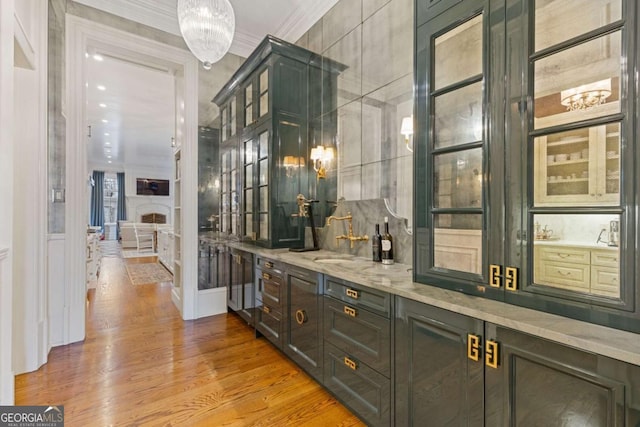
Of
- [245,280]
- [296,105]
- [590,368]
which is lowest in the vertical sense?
[245,280]

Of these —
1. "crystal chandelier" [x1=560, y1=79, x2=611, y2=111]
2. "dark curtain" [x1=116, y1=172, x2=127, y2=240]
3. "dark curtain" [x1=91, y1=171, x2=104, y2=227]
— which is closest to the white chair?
"dark curtain" [x1=116, y1=172, x2=127, y2=240]

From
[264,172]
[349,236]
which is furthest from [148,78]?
[349,236]

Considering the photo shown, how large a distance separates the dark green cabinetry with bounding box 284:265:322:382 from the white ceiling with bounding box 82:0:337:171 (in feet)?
8.94

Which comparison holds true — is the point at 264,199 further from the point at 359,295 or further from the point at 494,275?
the point at 494,275

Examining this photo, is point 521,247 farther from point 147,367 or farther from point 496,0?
point 147,367

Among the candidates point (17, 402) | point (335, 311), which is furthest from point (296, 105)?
point (17, 402)

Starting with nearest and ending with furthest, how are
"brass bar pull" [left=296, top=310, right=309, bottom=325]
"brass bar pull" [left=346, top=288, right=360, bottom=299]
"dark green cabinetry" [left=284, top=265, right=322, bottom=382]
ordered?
"brass bar pull" [left=346, top=288, right=360, bottom=299] < "dark green cabinetry" [left=284, top=265, right=322, bottom=382] < "brass bar pull" [left=296, top=310, right=309, bottom=325]

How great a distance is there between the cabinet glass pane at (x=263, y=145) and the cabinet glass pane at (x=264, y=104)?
0.74 feet

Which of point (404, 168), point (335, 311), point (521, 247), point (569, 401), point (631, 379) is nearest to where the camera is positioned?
point (631, 379)

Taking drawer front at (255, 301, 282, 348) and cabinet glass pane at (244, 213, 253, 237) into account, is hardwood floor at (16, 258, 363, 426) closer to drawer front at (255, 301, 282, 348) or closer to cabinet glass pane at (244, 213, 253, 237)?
drawer front at (255, 301, 282, 348)

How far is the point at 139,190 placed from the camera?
12602 millimetres

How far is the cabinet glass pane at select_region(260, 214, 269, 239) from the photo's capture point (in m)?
3.00

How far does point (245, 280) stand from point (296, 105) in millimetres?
1949

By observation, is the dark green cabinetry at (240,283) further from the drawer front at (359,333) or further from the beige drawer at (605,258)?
the beige drawer at (605,258)
